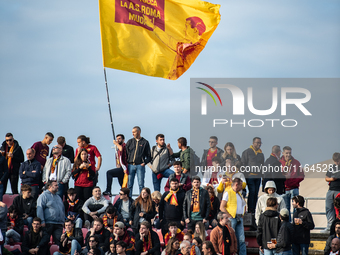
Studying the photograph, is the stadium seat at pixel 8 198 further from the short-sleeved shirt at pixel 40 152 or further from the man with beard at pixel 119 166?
the man with beard at pixel 119 166

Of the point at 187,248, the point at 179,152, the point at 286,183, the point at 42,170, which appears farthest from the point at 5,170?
the point at 286,183

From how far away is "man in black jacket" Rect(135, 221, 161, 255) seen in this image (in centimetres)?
1291

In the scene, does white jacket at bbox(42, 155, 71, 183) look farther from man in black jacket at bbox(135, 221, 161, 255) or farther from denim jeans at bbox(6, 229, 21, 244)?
man in black jacket at bbox(135, 221, 161, 255)

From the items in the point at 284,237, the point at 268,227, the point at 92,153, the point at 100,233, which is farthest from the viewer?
the point at 92,153

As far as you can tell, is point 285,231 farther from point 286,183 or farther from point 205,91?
point 205,91

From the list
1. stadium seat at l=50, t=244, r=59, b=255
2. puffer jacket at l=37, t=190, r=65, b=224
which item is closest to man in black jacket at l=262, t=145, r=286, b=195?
puffer jacket at l=37, t=190, r=65, b=224

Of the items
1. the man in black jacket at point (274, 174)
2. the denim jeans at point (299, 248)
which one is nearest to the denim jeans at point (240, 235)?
the denim jeans at point (299, 248)

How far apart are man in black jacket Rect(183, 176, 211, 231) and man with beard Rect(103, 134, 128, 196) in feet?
9.13

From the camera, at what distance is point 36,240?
531 inches

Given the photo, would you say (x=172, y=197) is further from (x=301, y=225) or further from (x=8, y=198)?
(x=8, y=198)

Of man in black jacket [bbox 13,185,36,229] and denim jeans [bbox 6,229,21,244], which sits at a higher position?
man in black jacket [bbox 13,185,36,229]

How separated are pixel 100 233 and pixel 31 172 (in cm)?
308

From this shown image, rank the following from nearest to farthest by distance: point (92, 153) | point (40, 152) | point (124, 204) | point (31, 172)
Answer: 1. point (124, 204)
2. point (31, 172)
3. point (92, 153)
4. point (40, 152)

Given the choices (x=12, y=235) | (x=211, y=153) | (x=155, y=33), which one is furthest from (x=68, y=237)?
(x=155, y=33)
